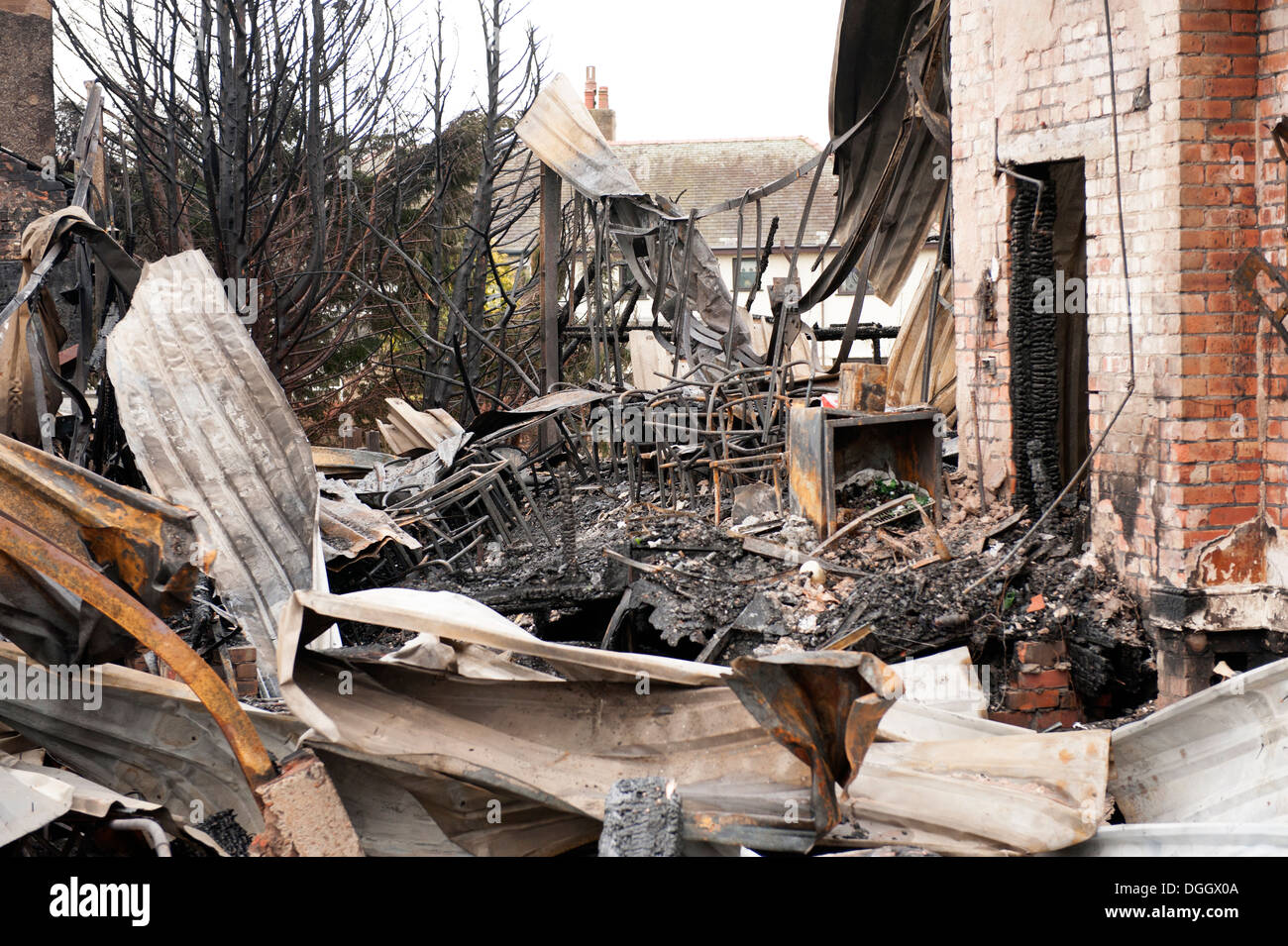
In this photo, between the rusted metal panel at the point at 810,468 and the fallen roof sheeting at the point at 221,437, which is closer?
the fallen roof sheeting at the point at 221,437

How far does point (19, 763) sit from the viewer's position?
150 inches

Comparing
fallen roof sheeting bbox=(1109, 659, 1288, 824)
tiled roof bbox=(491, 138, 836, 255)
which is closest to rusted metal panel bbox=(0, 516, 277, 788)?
fallen roof sheeting bbox=(1109, 659, 1288, 824)

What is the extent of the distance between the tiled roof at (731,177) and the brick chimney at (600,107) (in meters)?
0.76

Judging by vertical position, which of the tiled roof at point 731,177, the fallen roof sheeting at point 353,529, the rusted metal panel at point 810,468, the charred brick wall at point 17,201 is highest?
the tiled roof at point 731,177

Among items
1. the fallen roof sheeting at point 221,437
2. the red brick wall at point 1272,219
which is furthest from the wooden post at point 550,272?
the red brick wall at point 1272,219

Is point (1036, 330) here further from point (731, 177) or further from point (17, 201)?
point (731, 177)

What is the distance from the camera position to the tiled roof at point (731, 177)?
3077 cm

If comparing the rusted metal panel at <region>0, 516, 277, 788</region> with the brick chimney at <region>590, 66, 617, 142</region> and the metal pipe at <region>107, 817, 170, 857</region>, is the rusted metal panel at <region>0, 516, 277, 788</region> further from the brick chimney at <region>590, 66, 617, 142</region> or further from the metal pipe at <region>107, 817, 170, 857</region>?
the brick chimney at <region>590, 66, 617, 142</region>

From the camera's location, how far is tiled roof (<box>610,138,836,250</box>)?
101 ft

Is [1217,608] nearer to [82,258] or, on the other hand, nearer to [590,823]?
[590,823]

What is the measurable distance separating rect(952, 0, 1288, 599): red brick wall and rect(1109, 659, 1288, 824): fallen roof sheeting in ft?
5.57

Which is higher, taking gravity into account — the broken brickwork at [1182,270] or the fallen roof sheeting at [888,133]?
the fallen roof sheeting at [888,133]

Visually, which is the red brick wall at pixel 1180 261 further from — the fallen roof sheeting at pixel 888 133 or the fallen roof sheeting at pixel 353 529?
the fallen roof sheeting at pixel 353 529
